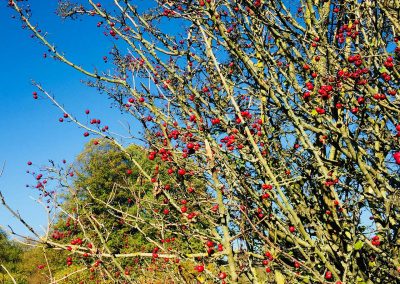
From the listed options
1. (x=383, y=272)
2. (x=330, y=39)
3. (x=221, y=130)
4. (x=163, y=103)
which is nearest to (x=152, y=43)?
(x=163, y=103)

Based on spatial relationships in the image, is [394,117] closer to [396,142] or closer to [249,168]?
[396,142]

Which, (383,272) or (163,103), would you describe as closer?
(383,272)

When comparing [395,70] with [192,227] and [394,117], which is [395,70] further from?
[192,227]

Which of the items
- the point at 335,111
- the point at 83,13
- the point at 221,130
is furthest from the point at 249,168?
the point at 83,13

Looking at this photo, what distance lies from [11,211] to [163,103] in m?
3.65

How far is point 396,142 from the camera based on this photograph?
13.2ft

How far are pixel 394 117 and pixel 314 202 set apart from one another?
4.90ft

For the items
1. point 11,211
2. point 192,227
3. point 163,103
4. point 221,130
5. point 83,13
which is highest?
point 83,13

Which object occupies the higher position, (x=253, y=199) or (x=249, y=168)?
(x=249, y=168)

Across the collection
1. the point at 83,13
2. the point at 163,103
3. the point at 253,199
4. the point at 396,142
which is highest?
the point at 83,13

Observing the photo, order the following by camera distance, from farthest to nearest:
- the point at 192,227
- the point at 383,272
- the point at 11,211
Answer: the point at 383,272 → the point at 192,227 → the point at 11,211

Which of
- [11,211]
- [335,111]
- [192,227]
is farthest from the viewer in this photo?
[335,111]

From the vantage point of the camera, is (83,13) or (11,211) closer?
(11,211)

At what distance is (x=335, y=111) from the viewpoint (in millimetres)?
4008
